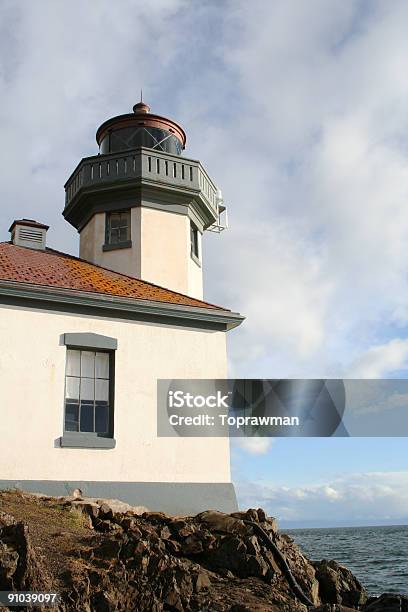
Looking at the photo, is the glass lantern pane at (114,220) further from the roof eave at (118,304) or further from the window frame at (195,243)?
the roof eave at (118,304)

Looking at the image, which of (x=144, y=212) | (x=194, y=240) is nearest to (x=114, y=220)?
(x=144, y=212)

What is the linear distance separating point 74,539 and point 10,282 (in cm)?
548

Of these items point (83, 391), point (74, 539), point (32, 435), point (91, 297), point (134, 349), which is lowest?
point (74, 539)

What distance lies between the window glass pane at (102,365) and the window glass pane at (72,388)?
47 centimetres

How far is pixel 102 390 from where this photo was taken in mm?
12992

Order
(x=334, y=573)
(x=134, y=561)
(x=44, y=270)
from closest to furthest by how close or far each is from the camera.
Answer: (x=134, y=561)
(x=334, y=573)
(x=44, y=270)

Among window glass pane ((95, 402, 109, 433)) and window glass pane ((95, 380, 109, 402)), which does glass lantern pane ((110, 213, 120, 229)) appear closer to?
window glass pane ((95, 380, 109, 402))

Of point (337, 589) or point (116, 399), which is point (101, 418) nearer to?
point (116, 399)

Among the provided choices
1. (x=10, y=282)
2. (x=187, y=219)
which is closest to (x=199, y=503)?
(x=10, y=282)

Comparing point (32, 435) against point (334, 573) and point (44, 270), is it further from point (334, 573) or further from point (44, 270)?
point (334, 573)

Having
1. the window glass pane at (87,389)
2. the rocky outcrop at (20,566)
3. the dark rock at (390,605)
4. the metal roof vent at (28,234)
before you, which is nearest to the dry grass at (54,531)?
the rocky outcrop at (20,566)

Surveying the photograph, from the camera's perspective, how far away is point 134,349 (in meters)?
13.4

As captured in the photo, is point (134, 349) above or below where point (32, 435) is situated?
above

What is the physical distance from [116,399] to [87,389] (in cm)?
60
